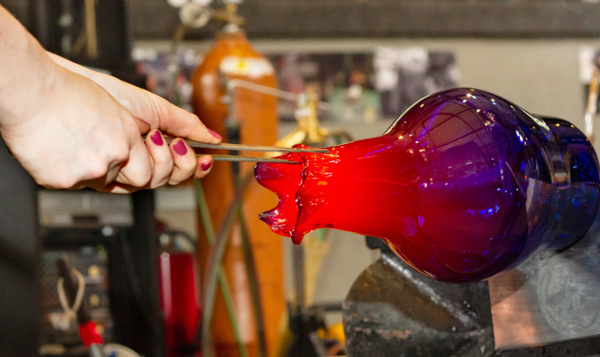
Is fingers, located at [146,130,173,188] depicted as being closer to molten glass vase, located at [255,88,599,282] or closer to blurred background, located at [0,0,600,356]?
molten glass vase, located at [255,88,599,282]

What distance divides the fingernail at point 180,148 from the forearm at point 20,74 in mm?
72

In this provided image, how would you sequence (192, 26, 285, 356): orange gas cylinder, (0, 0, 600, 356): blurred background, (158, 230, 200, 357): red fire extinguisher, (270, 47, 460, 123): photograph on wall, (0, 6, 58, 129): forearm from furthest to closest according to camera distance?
1. (270, 47, 460, 123): photograph on wall
2. (158, 230, 200, 357): red fire extinguisher
3. (192, 26, 285, 356): orange gas cylinder
4. (0, 0, 600, 356): blurred background
5. (0, 6, 58, 129): forearm

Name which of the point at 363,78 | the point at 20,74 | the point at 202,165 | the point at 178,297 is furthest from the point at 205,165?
the point at 363,78

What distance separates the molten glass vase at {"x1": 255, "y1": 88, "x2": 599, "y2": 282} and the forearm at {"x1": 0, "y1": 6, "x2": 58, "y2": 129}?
0.11m

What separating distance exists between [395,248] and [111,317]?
90cm

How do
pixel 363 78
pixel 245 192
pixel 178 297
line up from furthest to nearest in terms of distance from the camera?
pixel 363 78, pixel 178 297, pixel 245 192

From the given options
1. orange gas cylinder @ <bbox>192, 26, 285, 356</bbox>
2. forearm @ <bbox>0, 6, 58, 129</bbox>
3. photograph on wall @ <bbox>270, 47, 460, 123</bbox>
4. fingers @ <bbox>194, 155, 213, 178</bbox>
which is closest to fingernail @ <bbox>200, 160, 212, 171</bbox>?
fingers @ <bbox>194, 155, 213, 178</bbox>

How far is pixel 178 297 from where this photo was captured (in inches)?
56.7

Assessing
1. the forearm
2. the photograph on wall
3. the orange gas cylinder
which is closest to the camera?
the forearm

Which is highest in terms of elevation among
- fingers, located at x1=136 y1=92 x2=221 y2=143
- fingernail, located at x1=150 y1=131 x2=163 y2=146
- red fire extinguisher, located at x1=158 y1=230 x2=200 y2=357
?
fingers, located at x1=136 y1=92 x2=221 y2=143

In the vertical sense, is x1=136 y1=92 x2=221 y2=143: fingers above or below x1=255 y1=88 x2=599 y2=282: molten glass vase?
above

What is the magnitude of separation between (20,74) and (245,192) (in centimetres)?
98

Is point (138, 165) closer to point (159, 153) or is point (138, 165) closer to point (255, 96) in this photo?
point (159, 153)

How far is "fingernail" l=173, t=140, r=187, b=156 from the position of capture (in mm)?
339
